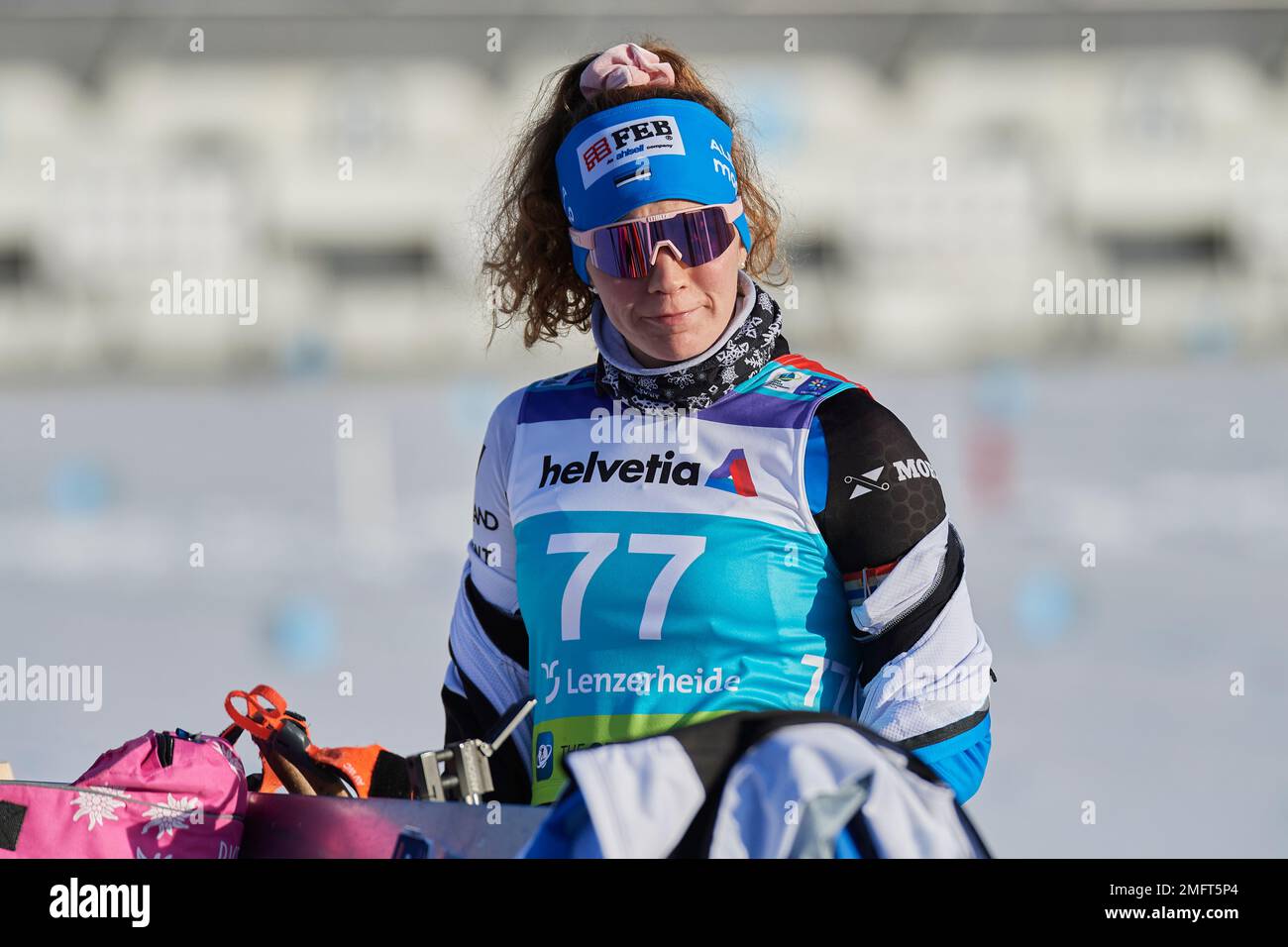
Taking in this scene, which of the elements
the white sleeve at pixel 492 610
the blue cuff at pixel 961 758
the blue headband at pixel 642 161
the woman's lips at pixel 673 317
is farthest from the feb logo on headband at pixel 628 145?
the blue cuff at pixel 961 758

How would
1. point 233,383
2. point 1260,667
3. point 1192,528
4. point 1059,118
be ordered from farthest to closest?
point 1059,118, point 233,383, point 1192,528, point 1260,667

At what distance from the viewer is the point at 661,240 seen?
71.2 inches

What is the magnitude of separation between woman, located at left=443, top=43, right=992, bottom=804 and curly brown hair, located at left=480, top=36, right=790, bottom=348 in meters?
0.02

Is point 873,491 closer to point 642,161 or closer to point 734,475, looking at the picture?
point 734,475

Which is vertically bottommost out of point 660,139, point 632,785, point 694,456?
point 632,785

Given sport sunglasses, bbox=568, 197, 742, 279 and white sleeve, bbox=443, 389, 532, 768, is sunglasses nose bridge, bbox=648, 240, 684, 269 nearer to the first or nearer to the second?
sport sunglasses, bbox=568, 197, 742, 279

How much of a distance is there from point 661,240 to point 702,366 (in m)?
0.16

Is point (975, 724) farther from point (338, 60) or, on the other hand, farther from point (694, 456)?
point (338, 60)

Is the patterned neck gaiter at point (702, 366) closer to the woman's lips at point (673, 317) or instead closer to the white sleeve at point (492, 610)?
the woman's lips at point (673, 317)

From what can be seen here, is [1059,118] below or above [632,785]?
above

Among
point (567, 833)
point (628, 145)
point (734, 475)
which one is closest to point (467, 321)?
point (628, 145)
